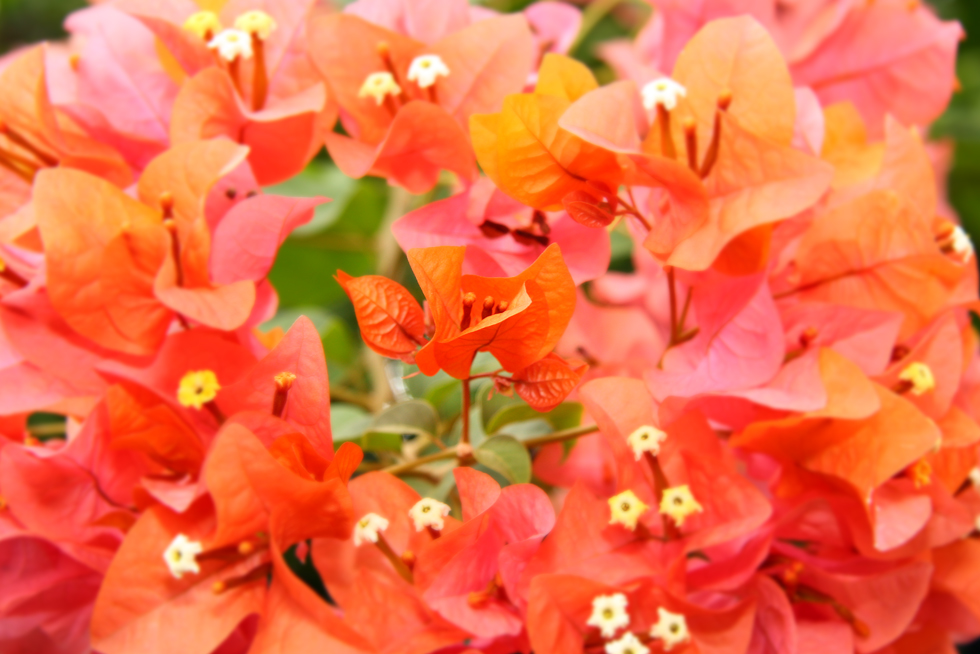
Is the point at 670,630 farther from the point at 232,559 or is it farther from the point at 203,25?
the point at 203,25

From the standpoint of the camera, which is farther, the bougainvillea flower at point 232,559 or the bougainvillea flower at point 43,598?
the bougainvillea flower at point 43,598

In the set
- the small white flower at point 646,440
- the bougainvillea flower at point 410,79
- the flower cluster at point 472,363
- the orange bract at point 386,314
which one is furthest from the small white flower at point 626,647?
the bougainvillea flower at point 410,79

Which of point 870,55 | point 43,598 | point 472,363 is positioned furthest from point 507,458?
point 870,55

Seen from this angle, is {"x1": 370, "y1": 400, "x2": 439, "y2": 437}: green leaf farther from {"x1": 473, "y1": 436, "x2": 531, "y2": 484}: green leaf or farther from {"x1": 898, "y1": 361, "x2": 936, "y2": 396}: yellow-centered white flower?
{"x1": 898, "y1": 361, "x2": 936, "y2": 396}: yellow-centered white flower

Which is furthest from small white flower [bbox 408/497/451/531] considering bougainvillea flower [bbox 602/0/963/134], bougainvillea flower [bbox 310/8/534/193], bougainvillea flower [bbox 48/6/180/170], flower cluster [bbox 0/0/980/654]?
bougainvillea flower [bbox 602/0/963/134]

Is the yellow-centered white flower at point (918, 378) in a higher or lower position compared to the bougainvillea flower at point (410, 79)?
lower

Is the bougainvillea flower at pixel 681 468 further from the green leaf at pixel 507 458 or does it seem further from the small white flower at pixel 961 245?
the small white flower at pixel 961 245

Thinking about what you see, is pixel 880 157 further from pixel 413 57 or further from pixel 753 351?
pixel 413 57
